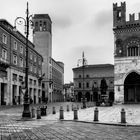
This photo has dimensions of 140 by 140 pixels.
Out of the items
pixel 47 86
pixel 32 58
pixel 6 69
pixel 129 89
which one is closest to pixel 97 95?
pixel 47 86

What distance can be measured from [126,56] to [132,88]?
6.02m

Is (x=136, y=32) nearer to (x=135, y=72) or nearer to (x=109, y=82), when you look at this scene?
(x=135, y=72)

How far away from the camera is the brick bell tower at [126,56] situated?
48.2m

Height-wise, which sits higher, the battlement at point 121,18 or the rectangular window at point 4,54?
the battlement at point 121,18

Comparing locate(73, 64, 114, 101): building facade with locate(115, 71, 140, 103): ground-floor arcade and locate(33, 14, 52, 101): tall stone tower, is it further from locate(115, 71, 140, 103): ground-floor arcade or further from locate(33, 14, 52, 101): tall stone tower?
locate(115, 71, 140, 103): ground-floor arcade

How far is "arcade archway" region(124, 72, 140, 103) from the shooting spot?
4884 cm

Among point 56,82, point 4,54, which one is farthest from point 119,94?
point 56,82

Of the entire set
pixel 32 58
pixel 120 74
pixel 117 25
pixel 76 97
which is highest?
pixel 117 25

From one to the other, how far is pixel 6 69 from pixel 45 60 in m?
41.7

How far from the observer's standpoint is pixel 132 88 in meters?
49.6

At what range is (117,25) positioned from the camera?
49750mm

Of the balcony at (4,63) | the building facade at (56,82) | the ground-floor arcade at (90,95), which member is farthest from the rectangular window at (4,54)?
the ground-floor arcade at (90,95)

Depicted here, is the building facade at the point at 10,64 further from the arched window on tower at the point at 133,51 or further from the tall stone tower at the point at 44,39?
the tall stone tower at the point at 44,39

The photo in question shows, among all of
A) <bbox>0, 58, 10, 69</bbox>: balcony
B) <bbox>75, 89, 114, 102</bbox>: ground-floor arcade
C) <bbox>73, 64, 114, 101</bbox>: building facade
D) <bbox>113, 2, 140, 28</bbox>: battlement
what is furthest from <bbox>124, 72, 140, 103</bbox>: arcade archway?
<bbox>73, 64, 114, 101</bbox>: building facade
